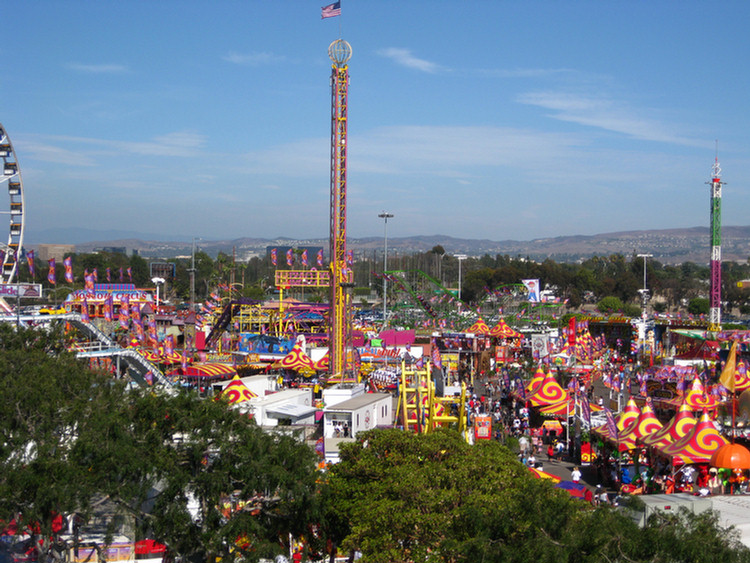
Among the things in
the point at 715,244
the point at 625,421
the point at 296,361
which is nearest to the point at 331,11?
the point at 296,361

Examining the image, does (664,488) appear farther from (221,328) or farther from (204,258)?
(204,258)

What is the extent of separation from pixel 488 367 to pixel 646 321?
1381cm

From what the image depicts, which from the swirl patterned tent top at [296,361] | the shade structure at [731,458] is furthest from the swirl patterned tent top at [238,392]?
the shade structure at [731,458]

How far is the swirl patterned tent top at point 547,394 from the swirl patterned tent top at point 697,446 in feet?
23.4

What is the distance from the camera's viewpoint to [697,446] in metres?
17.9

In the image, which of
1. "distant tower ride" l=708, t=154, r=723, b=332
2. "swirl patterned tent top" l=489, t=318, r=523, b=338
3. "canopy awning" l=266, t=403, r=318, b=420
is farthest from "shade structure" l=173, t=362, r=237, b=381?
"distant tower ride" l=708, t=154, r=723, b=332

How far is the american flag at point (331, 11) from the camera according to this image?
37375 mm

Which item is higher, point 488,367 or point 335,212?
point 335,212

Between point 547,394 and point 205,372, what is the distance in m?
12.9

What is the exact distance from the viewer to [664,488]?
59.7 ft

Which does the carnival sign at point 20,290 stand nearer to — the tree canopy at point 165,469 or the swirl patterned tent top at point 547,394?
the tree canopy at point 165,469

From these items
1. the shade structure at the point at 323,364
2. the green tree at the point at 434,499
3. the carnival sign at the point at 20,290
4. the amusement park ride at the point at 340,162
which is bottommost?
the shade structure at the point at 323,364

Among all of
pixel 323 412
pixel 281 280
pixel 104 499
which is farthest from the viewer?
pixel 281 280

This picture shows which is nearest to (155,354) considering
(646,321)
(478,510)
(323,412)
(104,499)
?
(323,412)
